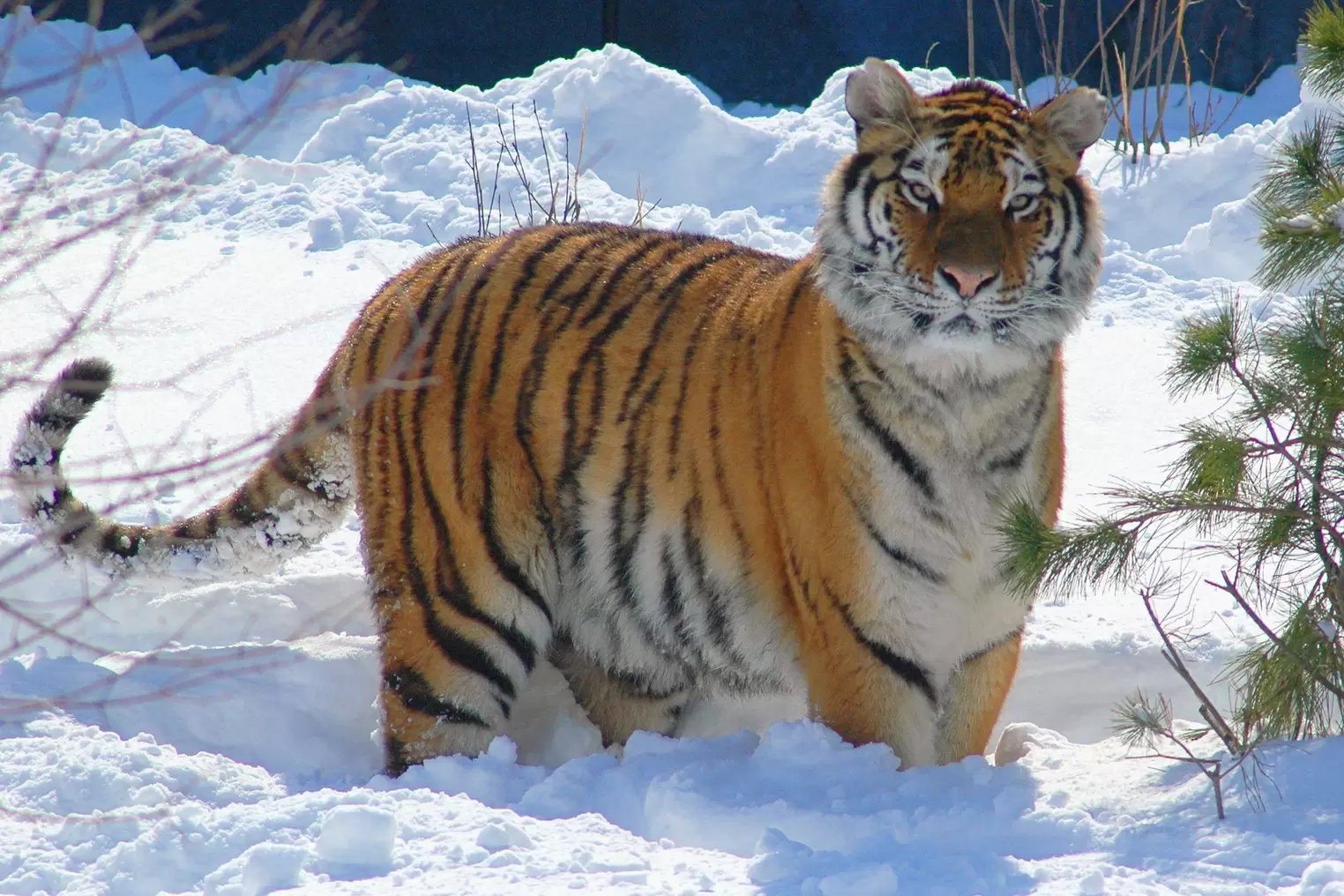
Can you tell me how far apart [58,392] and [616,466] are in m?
1.28

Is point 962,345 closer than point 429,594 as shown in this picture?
Yes

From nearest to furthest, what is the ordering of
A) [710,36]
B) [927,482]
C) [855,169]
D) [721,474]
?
[927,482] < [855,169] < [721,474] < [710,36]

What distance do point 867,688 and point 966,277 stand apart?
844mm

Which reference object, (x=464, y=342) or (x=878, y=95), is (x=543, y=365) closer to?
(x=464, y=342)

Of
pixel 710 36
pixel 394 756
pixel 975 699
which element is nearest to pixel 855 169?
pixel 975 699

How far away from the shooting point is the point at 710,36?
31.7 ft

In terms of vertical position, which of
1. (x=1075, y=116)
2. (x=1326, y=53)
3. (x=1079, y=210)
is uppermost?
(x=1326, y=53)

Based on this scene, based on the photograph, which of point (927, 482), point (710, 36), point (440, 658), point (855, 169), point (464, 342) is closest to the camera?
point (927, 482)

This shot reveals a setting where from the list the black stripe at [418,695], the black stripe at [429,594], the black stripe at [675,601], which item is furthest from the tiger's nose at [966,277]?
the black stripe at [418,695]

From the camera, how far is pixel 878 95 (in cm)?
314

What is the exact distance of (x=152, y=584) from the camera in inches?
158

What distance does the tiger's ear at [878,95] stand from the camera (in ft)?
10.2

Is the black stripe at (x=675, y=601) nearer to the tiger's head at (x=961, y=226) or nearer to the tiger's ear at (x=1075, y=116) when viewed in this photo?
the tiger's head at (x=961, y=226)

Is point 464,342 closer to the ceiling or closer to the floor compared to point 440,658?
closer to the ceiling
